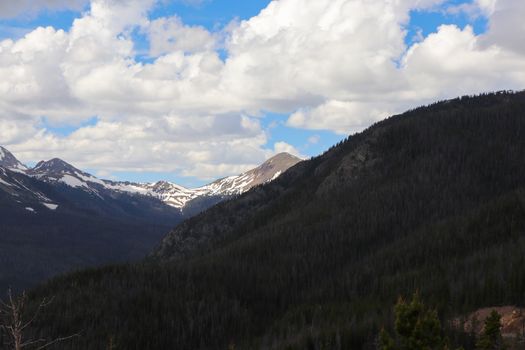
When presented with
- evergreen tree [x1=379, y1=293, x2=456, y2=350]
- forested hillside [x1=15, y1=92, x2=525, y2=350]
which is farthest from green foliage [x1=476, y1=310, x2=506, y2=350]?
forested hillside [x1=15, y1=92, x2=525, y2=350]

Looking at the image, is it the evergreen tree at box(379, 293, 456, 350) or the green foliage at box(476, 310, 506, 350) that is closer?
the evergreen tree at box(379, 293, 456, 350)

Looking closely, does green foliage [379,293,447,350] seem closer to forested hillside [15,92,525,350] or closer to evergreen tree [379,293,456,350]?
evergreen tree [379,293,456,350]

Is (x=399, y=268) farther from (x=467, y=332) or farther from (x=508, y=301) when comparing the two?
(x=467, y=332)

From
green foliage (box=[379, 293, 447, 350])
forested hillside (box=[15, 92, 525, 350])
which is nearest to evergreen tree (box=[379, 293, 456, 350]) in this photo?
green foliage (box=[379, 293, 447, 350])

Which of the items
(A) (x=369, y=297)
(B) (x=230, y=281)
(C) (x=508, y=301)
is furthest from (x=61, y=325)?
(C) (x=508, y=301)

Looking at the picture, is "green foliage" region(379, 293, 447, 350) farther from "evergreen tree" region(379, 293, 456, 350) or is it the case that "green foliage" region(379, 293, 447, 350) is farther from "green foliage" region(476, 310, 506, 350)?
"green foliage" region(476, 310, 506, 350)

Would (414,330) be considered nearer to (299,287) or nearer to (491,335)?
(491,335)

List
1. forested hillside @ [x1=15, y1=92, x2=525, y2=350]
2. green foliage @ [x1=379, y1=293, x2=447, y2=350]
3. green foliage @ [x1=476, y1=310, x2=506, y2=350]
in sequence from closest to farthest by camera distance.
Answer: green foliage @ [x1=379, y1=293, x2=447, y2=350], green foliage @ [x1=476, y1=310, x2=506, y2=350], forested hillside @ [x1=15, y1=92, x2=525, y2=350]

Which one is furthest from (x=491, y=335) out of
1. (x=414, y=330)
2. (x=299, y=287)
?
(x=299, y=287)

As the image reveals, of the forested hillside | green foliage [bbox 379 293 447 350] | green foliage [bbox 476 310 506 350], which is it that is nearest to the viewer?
green foliage [bbox 379 293 447 350]

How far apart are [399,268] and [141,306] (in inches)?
2714

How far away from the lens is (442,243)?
160 meters

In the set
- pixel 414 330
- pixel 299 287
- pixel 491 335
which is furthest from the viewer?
pixel 299 287

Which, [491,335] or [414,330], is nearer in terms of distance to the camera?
[414,330]
